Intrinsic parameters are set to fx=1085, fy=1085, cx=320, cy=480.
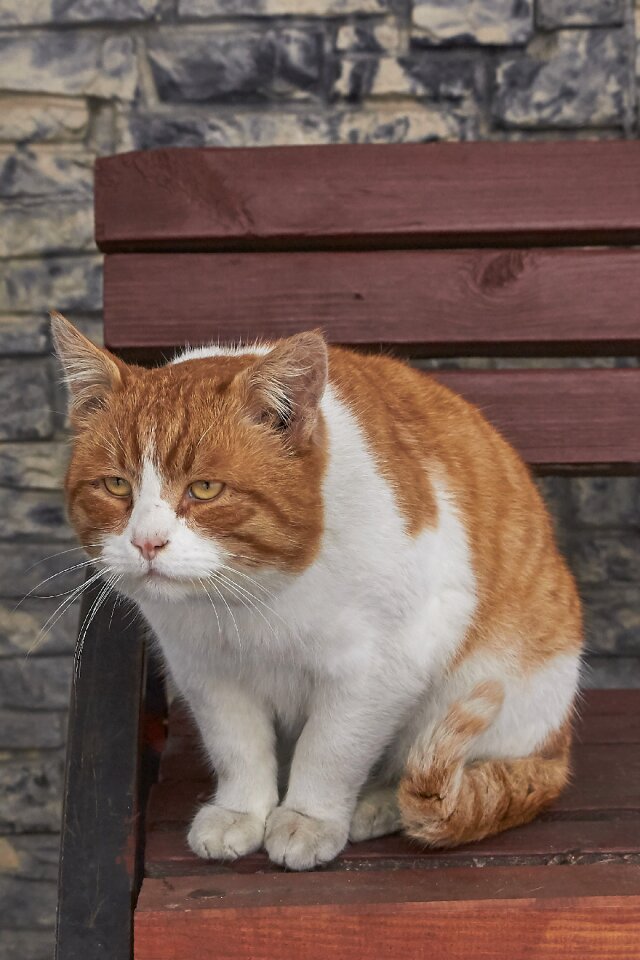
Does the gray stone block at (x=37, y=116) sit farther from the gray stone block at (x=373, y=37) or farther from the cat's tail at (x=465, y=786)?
the cat's tail at (x=465, y=786)

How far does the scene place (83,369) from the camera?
1263 mm

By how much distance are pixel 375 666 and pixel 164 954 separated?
37 centimetres

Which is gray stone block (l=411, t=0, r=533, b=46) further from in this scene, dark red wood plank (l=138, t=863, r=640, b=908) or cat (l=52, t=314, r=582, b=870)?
dark red wood plank (l=138, t=863, r=640, b=908)

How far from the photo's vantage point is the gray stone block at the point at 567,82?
6.67 ft

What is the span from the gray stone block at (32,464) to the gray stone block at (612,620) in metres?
1.08

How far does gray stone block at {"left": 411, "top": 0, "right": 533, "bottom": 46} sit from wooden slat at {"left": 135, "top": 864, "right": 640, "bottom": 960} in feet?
5.04

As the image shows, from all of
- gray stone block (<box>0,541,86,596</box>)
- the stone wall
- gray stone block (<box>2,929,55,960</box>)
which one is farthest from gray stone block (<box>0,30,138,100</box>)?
gray stone block (<box>2,929,55,960</box>)

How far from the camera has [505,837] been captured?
1281 millimetres

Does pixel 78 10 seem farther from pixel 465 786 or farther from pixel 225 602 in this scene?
pixel 465 786

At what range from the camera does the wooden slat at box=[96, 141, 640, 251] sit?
1.76 meters

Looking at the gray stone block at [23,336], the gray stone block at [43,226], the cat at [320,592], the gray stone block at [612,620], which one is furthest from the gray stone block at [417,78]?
the gray stone block at [612,620]

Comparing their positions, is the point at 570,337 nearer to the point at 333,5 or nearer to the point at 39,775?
the point at 333,5

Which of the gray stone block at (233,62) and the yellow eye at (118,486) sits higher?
the gray stone block at (233,62)

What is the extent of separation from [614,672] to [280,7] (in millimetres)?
1448
